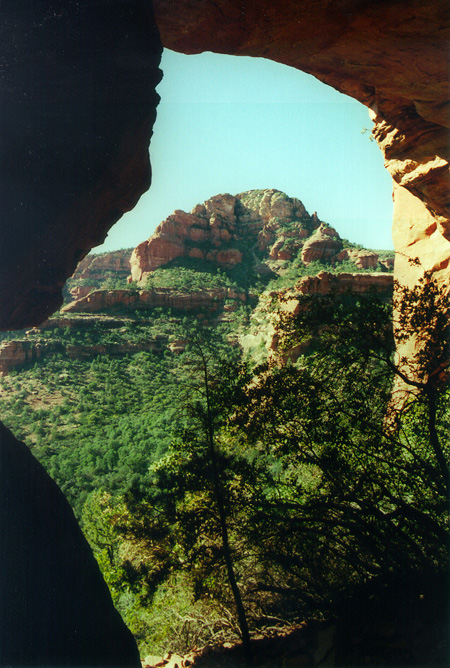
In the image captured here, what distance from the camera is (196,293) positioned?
46.8 m

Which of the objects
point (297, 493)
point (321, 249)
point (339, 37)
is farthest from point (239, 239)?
point (297, 493)

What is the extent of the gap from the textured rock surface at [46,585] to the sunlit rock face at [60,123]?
1.88 m

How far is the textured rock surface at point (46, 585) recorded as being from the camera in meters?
3.56

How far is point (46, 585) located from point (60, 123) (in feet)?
15.8

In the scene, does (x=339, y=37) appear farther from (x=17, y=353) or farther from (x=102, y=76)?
(x=17, y=353)

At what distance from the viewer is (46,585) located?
3867 mm

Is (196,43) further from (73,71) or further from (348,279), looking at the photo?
(348,279)

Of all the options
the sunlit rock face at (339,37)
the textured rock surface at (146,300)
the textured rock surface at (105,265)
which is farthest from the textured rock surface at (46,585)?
the textured rock surface at (105,265)

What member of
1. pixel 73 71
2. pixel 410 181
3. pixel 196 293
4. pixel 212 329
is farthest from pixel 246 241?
pixel 73 71

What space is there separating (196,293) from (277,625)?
140ft

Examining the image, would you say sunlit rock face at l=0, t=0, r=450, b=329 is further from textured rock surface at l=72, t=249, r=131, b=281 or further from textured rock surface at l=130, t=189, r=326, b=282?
textured rock surface at l=72, t=249, r=131, b=281

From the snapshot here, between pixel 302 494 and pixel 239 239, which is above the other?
pixel 239 239

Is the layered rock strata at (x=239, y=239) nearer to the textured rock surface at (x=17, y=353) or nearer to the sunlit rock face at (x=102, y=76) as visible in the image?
the textured rock surface at (x=17, y=353)

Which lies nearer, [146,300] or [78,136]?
[78,136]
